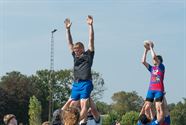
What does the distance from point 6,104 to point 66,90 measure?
19340 millimetres

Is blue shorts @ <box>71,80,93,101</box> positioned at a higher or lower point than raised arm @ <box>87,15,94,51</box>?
lower

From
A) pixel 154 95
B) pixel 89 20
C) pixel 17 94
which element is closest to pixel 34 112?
pixel 17 94

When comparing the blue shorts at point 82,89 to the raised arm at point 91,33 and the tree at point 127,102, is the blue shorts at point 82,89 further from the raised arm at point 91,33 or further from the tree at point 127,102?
the tree at point 127,102

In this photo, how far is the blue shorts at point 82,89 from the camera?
12156 millimetres

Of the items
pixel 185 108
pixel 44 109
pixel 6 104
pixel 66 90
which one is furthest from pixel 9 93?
pixel 185 108

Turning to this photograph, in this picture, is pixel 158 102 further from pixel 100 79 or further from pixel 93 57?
pixel 100 79

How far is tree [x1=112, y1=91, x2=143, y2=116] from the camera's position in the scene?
11850 centimetres

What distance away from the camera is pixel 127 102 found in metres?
119

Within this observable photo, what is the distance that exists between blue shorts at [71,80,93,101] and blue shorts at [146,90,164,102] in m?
1.89

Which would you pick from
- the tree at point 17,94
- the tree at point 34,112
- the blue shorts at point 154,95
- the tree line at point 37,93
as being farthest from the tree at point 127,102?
the blue shorts at point 154,95

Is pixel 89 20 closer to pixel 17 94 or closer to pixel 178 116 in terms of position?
pixel 17 94

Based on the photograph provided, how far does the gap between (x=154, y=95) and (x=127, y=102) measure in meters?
106

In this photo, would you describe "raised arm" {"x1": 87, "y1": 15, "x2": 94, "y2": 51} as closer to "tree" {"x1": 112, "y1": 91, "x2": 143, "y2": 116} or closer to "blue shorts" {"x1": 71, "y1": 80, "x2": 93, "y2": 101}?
"blue shorts" {"x1": 71, "y1": 80, "x2": 93, "y2": 101}

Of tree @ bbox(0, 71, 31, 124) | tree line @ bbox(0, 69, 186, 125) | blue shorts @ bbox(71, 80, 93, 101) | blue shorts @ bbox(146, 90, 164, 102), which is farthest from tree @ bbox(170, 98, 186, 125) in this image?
blue shorts @ bbox(71, 80, 93, 101)
